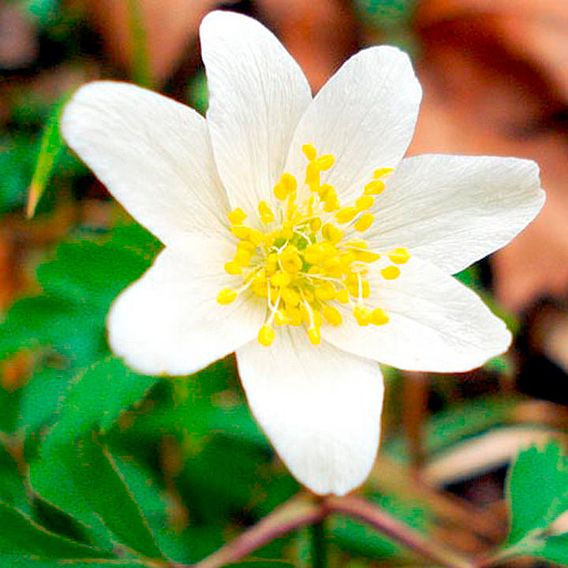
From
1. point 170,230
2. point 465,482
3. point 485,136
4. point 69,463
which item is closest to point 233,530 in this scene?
point 465,482

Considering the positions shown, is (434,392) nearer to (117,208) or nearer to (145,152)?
(117,208)

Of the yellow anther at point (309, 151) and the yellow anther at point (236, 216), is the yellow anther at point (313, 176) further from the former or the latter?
the yellow anther at point (236, 216)

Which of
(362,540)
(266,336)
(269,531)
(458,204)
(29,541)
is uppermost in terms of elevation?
(458,204)

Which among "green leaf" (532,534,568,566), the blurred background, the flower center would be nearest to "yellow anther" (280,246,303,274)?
the flower center

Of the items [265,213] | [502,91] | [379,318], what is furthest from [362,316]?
[502,91]

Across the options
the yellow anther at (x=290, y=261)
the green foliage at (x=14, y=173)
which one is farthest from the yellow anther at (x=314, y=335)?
the green foliage at (x=14, y=173)

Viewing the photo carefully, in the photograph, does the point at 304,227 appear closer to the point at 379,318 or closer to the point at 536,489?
the point at 379,318

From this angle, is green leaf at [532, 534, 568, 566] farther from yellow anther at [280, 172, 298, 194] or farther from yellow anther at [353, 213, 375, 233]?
yellow anther at [280, 172, 298, 194]
